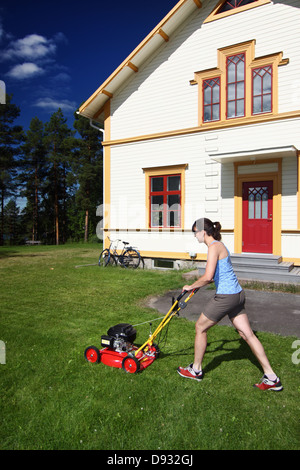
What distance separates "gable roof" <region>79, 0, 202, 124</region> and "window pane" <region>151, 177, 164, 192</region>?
440cm

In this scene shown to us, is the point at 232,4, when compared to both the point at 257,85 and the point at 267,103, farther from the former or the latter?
the point at 267,103

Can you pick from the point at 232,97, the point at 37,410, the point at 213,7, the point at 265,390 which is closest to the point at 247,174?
the point at 232,97

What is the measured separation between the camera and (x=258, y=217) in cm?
1140

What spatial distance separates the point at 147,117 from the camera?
44.8 feet

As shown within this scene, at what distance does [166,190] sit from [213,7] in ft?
22.5

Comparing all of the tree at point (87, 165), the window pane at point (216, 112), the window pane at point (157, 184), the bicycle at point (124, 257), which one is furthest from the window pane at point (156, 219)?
the tree at point (87, 165)

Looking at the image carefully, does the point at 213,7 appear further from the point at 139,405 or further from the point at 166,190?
the point at 139,405

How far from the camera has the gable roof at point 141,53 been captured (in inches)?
482

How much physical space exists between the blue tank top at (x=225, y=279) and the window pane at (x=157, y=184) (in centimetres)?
989

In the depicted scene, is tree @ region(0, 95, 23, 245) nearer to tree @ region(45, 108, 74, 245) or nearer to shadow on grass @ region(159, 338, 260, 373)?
tree @ region(45, 108, 74, 245)

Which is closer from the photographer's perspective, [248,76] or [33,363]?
[33,363]

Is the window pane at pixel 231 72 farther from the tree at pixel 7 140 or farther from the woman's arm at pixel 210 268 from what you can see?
the tree at pixel 7 140

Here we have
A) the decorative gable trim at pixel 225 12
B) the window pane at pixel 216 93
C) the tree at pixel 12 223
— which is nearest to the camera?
the decorative gable trim at pixel 225 12

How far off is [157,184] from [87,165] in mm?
24377
